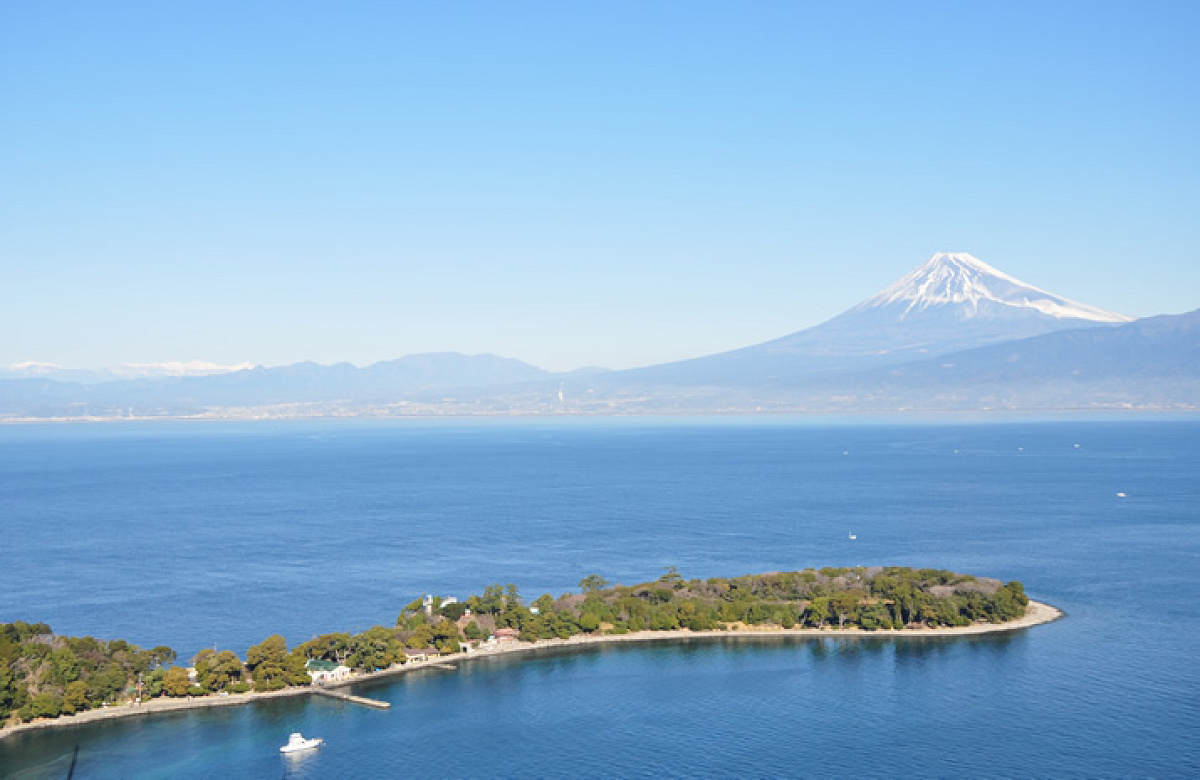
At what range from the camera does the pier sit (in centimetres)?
4319

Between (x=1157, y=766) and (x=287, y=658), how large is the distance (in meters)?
33.2

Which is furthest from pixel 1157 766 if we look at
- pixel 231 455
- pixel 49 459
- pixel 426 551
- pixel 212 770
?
pixel 49 459

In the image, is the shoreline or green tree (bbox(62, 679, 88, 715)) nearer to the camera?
green tree (bbox(62, 679, 88, 715))

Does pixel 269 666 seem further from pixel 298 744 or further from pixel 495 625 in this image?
pixel 495 625

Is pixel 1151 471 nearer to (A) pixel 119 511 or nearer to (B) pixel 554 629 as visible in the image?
(B) pixel 554 629

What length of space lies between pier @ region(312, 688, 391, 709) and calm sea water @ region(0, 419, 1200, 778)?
1.99 ft

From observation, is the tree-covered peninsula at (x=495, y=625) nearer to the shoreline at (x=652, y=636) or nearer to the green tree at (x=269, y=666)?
the green tree at (x=269, y=666)

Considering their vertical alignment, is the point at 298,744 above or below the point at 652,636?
below

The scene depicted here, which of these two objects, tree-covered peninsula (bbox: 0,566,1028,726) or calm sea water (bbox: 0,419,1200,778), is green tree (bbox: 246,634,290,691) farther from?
calm sea water (bbox: 0,419,1200,778)

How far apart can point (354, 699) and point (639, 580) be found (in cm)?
2373

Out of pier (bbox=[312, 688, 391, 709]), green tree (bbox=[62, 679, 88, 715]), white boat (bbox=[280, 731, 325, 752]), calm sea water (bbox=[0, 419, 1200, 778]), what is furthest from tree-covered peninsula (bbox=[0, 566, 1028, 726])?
white boat (bbox=[280, 731, 325, 752])

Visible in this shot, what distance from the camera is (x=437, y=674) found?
157ft

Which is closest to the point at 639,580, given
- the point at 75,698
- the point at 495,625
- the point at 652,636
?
the point at 652,636

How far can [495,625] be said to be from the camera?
52.9 m
